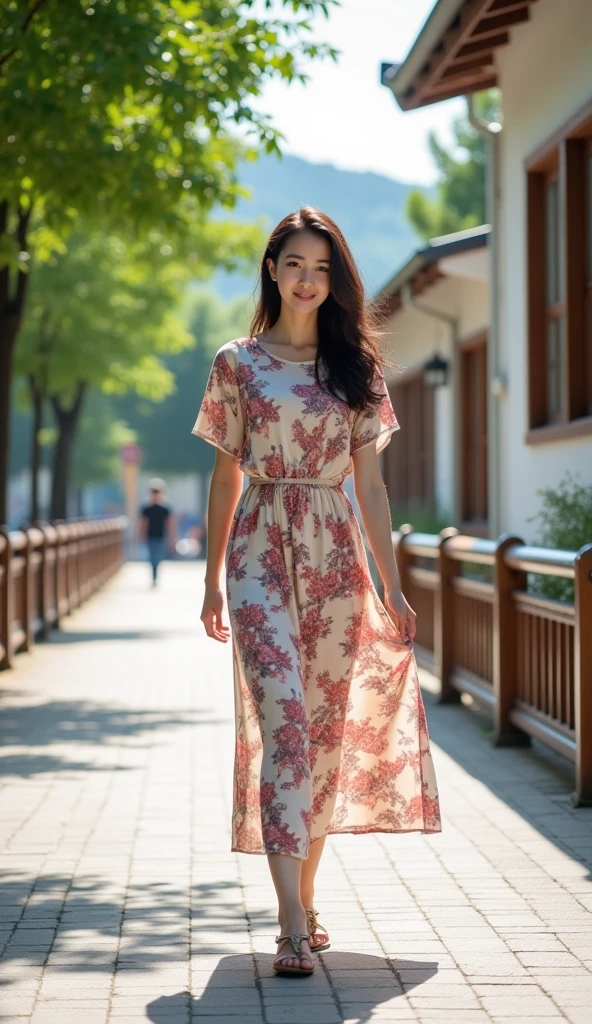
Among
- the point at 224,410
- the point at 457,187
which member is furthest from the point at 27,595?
the point at 457,187

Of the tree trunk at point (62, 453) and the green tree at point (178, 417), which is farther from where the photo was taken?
the green tree at point (178, 417)

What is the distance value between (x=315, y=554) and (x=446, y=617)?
6.49 meters

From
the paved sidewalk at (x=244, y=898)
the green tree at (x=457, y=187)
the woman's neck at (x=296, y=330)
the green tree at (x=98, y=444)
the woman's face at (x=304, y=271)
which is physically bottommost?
the paved sidewalk at (x=244, y=898)

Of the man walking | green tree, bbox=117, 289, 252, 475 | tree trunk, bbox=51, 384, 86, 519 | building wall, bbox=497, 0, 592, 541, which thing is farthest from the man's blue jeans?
green tree, bbox=117, 289, 252, 475

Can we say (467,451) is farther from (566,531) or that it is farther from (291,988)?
(291,988)

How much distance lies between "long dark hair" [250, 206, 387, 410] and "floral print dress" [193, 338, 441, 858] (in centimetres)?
6

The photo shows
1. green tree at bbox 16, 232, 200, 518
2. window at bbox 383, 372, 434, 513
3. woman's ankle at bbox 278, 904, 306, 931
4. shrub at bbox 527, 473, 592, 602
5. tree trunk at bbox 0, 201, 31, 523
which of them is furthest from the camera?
green tree at bbox 16, 232, 200, 518

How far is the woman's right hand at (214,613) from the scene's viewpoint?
4.98 m

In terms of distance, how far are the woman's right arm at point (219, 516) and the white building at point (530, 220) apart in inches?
212

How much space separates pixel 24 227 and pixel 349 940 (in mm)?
13376

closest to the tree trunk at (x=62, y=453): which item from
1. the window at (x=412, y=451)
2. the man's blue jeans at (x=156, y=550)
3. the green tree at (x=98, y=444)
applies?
the man's blue jeans at (x=156, y=550)

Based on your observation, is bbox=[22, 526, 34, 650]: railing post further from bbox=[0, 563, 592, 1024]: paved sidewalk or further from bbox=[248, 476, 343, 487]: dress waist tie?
bbox=[248, 476, 343, 487]: dress waist tie

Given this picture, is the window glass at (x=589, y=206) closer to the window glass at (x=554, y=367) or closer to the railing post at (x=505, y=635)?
the window glass at (x=554, y=367)

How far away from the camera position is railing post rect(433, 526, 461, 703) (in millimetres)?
11180
